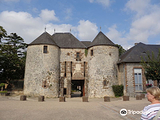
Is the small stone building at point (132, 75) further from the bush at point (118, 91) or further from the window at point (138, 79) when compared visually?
the bush at point (118, 91)

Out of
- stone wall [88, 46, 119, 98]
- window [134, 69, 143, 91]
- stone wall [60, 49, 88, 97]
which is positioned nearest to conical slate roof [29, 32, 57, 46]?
stone wall [60, 49, 88, 97]

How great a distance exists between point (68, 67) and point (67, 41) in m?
4.71

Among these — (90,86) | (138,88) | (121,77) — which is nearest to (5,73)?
(90,86)

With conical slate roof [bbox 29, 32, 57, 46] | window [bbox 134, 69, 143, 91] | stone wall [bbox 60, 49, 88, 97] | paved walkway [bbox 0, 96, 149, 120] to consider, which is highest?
conical slate roof [bbox 29, 32, 57, 46]

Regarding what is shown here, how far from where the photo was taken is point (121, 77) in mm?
20312

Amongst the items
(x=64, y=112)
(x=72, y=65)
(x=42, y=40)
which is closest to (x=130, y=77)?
(x=72, y=65)

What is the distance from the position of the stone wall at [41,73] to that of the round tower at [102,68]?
5.27m

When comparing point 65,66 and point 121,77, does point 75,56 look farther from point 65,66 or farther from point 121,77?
point 121,77

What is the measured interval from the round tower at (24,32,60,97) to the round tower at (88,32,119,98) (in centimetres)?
525

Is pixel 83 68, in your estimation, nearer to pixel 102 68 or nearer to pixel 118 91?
pixel 102 68

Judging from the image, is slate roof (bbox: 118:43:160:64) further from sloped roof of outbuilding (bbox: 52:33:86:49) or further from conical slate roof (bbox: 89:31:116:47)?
sloped roof of outbuilding (bbox: 52:33:86:49)

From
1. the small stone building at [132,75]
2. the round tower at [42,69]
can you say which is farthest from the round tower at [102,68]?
the round tower at [42,69]

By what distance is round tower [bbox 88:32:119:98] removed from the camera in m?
20.3

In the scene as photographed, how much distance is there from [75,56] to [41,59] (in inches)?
214
